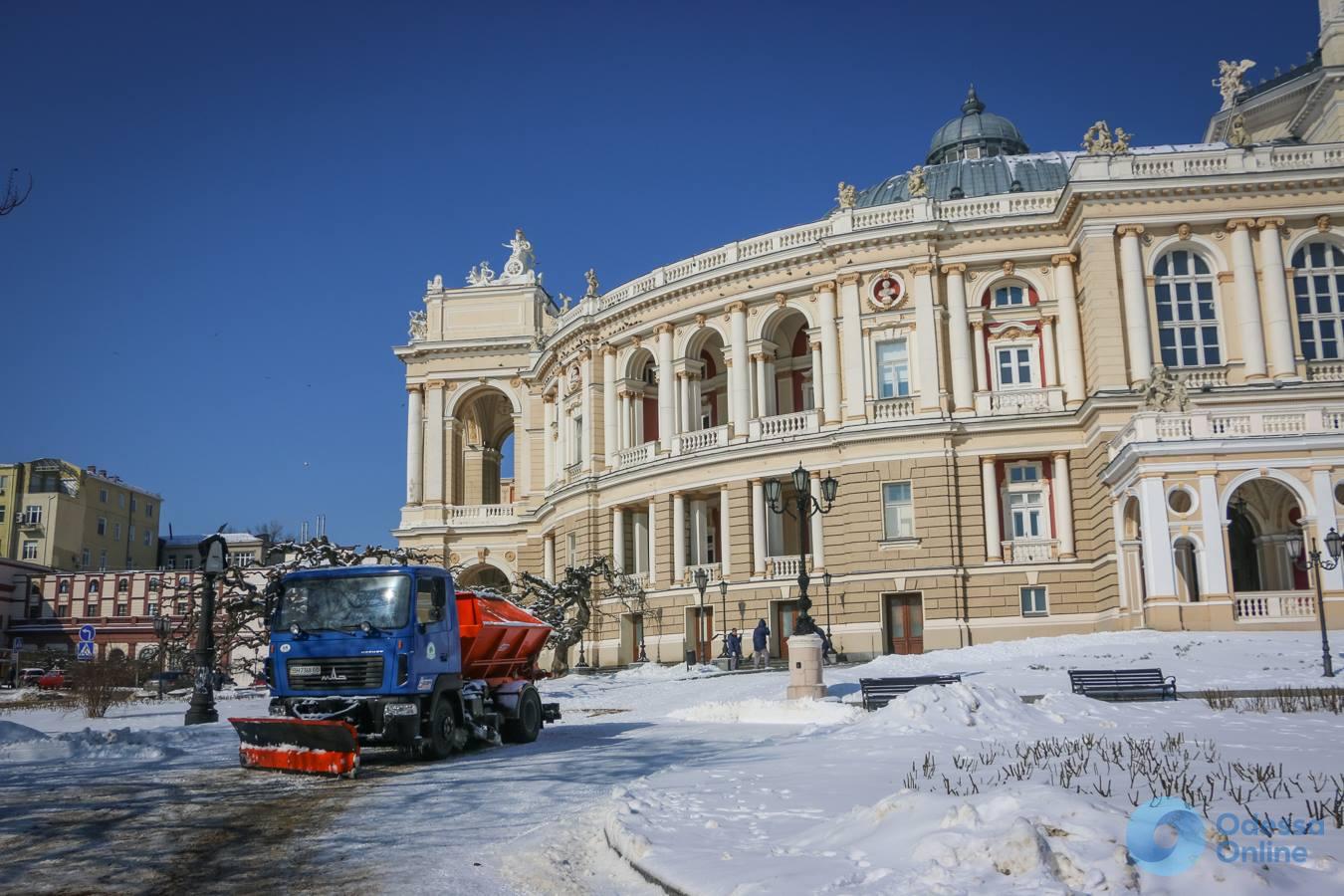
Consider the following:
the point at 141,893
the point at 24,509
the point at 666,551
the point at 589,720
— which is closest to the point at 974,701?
the point at 589,720

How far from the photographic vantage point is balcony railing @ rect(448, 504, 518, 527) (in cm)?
5834

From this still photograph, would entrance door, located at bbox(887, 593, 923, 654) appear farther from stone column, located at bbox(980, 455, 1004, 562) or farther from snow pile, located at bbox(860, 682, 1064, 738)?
snow pile, located at bbox(860, 682, 1064, 738)

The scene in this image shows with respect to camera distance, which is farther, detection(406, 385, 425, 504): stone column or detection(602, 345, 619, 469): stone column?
detection(406, 385, 425, 504): stone column

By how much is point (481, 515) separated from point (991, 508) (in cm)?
2801

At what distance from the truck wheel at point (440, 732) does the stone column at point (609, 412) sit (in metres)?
32.6

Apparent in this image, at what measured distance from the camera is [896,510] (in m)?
40.3

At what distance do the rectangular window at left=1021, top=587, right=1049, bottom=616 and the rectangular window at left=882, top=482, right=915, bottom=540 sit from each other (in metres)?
Result: 4.29

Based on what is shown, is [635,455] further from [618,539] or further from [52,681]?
[52,681]

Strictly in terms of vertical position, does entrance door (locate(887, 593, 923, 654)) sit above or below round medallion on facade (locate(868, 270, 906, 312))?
below

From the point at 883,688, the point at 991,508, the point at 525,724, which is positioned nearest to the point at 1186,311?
the point at 991,508

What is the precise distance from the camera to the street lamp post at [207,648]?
21844 millimetres


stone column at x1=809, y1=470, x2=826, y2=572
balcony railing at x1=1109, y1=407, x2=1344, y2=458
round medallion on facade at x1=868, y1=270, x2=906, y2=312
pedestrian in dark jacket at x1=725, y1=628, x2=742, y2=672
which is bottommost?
pedestrian in dark jacket at x1=725, y1=628, x2=742, y2=672

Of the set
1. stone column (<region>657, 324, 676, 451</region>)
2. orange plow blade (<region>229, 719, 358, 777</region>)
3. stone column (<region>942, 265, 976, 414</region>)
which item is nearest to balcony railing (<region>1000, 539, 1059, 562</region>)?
stone column (<region>942, 265, 976, 414</region>)

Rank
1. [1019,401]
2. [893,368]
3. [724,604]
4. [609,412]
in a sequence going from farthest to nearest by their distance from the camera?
[609,412] < [724,604] < [893,368] < [1019,401]
